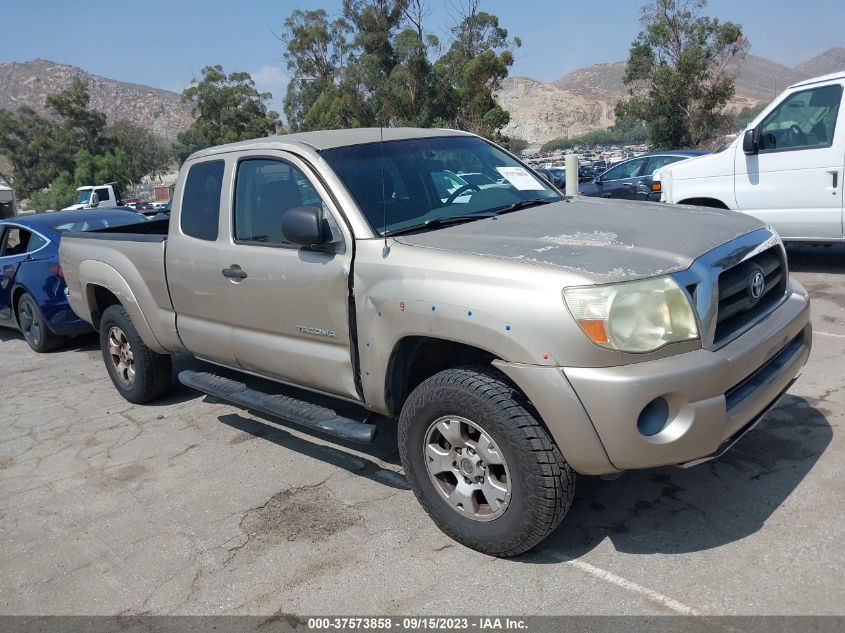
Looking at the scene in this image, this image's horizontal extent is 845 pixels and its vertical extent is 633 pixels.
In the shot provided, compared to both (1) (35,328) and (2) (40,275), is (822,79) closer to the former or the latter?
(2) (40,275)

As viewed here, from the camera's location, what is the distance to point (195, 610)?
10.5 feet

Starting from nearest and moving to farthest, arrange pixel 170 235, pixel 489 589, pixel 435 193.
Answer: pixel 489 589 < pixel 435 193 < pixel 170 235

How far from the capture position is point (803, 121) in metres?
7.48

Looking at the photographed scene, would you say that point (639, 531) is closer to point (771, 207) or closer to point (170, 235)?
point (170, 235)

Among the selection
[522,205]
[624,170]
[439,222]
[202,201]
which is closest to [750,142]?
[522,205]

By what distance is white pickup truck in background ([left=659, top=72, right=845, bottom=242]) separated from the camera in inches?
288

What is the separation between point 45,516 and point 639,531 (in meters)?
3.26

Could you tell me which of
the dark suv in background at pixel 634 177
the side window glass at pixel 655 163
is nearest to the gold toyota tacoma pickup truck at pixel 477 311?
the dark suv in background at pixel 634 177

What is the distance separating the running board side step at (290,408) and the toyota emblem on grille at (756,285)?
6.26 ft

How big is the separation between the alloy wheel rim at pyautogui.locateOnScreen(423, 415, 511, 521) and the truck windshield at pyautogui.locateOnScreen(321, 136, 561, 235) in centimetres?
110

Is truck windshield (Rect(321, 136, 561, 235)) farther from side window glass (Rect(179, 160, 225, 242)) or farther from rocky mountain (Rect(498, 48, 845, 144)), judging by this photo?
rocky mountain (Rect(498, 48, 845, 144))

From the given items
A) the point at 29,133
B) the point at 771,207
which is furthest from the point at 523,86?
the point at 771,207

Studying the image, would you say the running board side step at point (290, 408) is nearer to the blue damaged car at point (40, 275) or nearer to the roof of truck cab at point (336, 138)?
the roof of truck cab at point (336, 138)

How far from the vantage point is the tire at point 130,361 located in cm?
565
